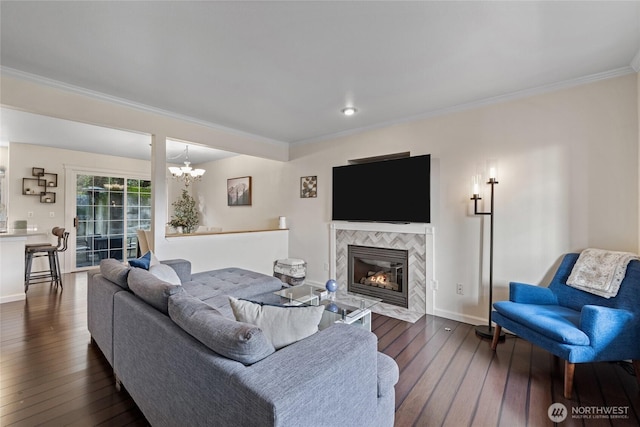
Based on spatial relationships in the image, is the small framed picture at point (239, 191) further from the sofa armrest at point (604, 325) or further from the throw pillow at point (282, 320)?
the sofa armrest at point (604, 325)

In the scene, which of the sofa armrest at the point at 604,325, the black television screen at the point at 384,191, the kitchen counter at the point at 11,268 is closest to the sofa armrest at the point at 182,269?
the black television screen at the point at 384,191

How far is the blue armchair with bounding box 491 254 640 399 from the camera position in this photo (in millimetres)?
1860

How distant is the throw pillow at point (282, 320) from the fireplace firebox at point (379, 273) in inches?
102

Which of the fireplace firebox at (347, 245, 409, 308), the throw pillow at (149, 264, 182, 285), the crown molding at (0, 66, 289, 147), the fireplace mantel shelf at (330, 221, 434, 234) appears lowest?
the fireplace firebox at (347, 245, 409, 308)

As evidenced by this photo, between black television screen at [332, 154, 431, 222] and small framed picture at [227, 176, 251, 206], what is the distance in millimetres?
2262

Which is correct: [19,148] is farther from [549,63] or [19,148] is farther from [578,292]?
[578,292]

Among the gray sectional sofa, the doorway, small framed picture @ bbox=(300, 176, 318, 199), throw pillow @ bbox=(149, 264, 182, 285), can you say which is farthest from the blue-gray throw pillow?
the doorway

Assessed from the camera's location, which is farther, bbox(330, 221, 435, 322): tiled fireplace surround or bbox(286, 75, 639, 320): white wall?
bbox(330, 221, 435, 322): tiled fireplace surround

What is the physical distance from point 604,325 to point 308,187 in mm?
3688

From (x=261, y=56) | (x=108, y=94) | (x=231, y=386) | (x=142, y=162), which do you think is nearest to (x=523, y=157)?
(x=261, y=56)

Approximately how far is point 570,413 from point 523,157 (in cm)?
218

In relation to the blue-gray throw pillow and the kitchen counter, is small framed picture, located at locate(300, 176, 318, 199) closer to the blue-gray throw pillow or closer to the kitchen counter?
the blue-gray throw pillow

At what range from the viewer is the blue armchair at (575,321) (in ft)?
6.10

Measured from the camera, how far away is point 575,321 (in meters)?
2.06
